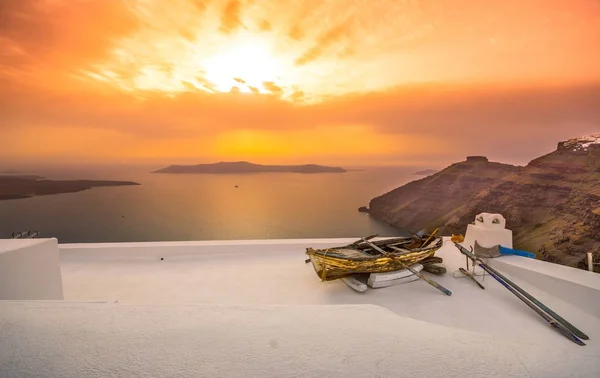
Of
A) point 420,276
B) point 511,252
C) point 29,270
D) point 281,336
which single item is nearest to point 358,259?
point 420,276

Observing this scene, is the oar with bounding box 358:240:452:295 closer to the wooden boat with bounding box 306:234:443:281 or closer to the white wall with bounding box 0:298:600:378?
the wooden boat with bounding box 306:234:443:281

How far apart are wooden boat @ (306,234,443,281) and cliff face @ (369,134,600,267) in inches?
957

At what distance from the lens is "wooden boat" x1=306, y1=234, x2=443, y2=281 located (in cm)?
383

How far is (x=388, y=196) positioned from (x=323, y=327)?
137 feet

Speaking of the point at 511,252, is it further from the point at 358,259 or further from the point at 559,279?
the point at 358,259

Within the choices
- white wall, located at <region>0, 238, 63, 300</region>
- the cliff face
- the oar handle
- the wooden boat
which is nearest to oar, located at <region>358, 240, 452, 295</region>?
the wooden boat

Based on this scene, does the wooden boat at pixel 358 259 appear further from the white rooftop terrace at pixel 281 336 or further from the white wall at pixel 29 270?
the white wall at pixel 29 270

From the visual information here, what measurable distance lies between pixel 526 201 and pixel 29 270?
4034cm

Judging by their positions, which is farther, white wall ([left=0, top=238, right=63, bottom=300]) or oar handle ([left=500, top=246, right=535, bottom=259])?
oar handle ([left=500, top=246, right=535, bottom=259])

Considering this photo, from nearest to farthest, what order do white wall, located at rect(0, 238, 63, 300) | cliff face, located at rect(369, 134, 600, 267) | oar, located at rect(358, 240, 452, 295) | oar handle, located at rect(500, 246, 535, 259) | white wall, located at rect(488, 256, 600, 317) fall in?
white wall, located at rect(0, 238, 63, 300), white wall, located at rect(488, 256, 600, 317), oar, located at rect(358, 240, 452, 295), oar handle, located at rect(500, 246, 535, 259), cliff face, located at rect(369, 134, 600, 267)

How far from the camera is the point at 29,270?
3168 millimetres

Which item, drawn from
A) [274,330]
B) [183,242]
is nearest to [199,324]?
[274,330]

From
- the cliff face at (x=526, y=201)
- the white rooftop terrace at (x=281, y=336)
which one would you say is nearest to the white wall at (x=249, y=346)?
the white rooftop terrace at (x=281, y=336)

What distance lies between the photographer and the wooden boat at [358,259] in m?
3.83
